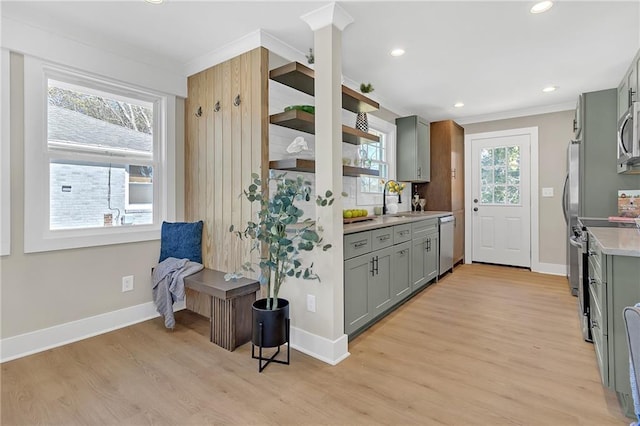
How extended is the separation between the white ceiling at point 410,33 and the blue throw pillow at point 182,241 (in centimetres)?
154

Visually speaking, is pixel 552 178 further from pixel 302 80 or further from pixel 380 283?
pixel 302 80

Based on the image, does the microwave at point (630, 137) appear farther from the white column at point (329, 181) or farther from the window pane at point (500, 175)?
the window pane at point (500, 175)

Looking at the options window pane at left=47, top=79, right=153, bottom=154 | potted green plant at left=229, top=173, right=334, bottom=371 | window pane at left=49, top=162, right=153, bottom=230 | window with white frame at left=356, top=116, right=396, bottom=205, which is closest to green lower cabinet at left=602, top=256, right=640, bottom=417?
potted green plant at left=229, top=173, right=334, bottom=371

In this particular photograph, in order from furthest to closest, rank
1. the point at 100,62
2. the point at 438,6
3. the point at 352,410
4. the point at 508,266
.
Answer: the point at 508,266, the point at 100,62, the point at 438,6, the point at 352,410

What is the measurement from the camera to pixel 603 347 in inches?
71.7

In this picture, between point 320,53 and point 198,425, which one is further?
point 320,53

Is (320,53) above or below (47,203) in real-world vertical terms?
above

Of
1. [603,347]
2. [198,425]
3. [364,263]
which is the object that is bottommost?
[198,425]

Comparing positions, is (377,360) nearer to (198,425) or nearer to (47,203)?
(198,425)

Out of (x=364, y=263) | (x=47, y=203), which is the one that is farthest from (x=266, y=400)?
(x=47, y=203)

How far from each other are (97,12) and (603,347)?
12.6 feet

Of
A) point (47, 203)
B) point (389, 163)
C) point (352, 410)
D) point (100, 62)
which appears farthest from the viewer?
point (389, 163)

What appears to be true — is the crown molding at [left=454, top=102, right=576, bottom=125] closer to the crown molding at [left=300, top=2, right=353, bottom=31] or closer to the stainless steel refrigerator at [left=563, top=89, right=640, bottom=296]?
the stainless steel refrigerator at [left=563, top=89, right=640, bottom=296]

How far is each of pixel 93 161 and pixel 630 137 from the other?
4.28 metres
